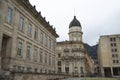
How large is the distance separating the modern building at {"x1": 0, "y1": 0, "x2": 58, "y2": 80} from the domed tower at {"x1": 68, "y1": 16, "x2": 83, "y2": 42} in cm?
3858

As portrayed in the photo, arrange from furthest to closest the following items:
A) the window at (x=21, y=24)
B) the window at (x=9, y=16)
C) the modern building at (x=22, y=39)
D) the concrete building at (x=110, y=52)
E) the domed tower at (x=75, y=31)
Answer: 1. the domed tower at (x=75, y=31)
2. the concrete building at (x=110, y=52)
3. the window at (x=21, y=24)
4. the window at (x=9, y=16)
5. the modern building at (x=22, y=39)

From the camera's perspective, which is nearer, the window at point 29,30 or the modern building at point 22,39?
the modern building at point 22,39

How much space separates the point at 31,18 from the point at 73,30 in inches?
1979

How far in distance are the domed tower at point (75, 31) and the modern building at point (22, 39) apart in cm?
3858

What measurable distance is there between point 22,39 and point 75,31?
54.4 metres

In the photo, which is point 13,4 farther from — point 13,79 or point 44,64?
point 44,64

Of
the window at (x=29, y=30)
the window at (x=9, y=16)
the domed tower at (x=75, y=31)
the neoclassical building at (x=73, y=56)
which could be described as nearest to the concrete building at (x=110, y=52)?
the neoclassical building at (x=73, y=56)

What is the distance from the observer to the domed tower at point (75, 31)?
7881 cm

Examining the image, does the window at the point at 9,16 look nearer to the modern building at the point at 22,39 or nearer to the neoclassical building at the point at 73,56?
the modern building at the point at 22,39

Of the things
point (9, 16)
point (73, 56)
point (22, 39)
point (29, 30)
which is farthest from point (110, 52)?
point (9, 16)

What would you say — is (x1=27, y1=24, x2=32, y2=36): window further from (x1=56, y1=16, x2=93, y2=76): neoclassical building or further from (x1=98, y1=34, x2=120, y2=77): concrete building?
(x1=98, y1=34, x2=120, y2=77): concrete building

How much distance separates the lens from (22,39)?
27469 millimetres

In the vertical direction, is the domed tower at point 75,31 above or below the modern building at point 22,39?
above

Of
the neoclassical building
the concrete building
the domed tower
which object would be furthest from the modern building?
the domed tower
